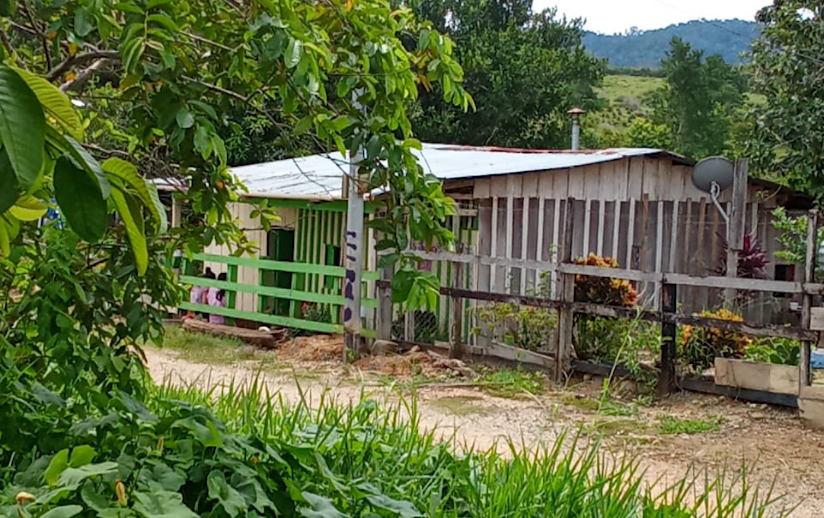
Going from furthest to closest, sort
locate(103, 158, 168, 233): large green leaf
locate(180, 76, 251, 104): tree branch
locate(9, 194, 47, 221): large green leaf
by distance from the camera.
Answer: locate(180, 76, 251, 104): tree branch → locate(9, 194, 47, 221): large green leaf → locate(103, 158, 168, 233): large green leaf

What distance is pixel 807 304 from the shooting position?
7188 mm

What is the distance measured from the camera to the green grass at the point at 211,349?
33.4 feet

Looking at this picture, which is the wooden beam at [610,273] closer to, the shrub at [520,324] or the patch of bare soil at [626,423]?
the shrub at [520,324]

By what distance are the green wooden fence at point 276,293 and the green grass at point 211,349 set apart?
1.88 feet

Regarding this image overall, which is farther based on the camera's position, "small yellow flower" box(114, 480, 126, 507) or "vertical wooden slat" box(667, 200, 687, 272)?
"vertical wooden slat" box(667, 200, 687, 272)

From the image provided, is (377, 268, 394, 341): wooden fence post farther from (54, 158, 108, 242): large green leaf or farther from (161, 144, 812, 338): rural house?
(54, 158, 108, 242): large green leaf

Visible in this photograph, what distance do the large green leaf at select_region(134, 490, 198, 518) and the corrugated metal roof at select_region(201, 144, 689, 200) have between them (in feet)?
24.7

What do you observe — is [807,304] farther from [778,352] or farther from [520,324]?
[520,324]

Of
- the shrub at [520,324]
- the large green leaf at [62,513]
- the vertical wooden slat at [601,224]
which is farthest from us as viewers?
the vertical wooden slat at [601,224]

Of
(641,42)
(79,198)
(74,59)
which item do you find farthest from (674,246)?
(641,42)

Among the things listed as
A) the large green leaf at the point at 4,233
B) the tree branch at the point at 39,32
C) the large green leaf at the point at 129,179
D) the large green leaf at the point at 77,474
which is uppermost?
the tree branch at the point at 39,32

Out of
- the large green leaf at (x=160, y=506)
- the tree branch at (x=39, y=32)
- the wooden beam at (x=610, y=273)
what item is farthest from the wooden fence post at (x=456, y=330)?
the large green leaf at (x=160, y=506)

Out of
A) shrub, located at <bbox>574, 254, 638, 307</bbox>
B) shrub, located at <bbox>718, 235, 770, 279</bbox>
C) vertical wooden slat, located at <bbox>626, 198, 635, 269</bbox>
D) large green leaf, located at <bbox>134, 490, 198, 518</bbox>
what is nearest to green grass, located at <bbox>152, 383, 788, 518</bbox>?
large green leaf, located at <bbox>134, 490, 198, 518</bbox>

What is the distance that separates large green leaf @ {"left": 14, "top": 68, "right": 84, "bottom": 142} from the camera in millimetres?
953
